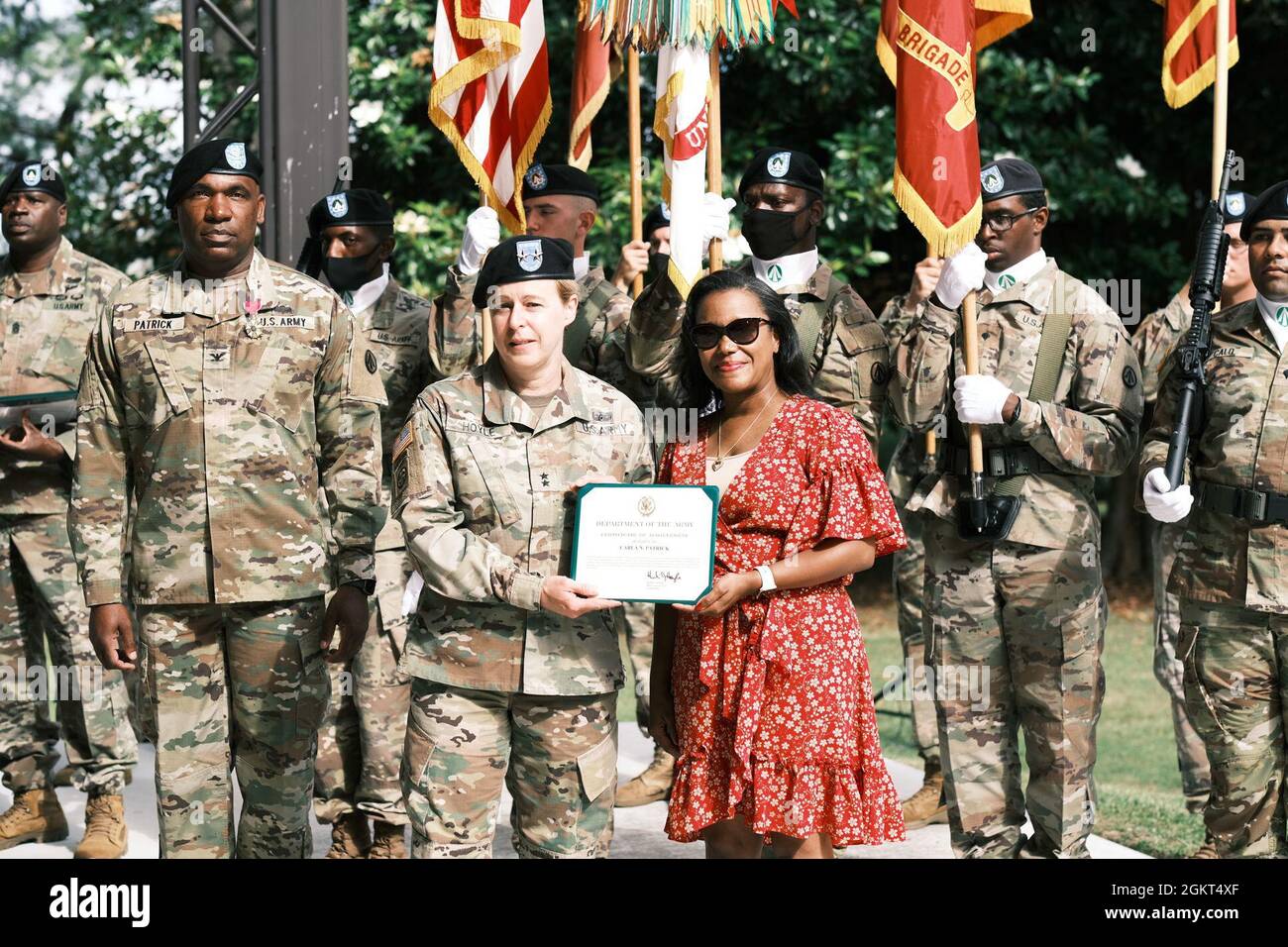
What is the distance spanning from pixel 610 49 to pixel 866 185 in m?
5.24

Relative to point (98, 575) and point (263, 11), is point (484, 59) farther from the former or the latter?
point (98, 575)

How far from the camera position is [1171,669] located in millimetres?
7152

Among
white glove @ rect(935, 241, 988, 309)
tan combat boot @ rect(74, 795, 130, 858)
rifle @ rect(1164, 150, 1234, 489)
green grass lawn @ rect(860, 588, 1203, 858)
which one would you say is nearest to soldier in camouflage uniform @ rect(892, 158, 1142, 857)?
white glove @ rect(935, 241, 988, 309)

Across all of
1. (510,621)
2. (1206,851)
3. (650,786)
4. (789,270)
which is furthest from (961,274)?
(650,786)

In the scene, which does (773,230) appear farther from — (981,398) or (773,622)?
(773,622)

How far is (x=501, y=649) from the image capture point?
427cm

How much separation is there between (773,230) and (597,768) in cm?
230

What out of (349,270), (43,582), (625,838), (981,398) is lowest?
(625,838)

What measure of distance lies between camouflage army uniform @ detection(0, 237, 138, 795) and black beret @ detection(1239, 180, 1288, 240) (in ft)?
15.4

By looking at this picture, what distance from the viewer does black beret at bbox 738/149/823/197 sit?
5684 millimetres

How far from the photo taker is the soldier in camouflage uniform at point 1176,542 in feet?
22.7

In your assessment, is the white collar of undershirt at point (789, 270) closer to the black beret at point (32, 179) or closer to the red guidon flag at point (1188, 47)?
the red guidon flag at point (1188, 47)

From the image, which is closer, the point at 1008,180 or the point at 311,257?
the point at 1008,180

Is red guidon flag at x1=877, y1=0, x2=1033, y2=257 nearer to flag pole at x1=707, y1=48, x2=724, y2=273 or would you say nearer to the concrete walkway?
flag pole at x1=707, y1=48, x2=724, y2=273
